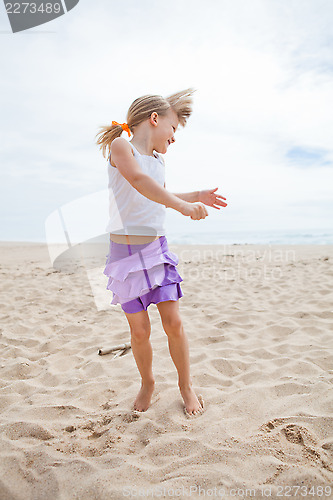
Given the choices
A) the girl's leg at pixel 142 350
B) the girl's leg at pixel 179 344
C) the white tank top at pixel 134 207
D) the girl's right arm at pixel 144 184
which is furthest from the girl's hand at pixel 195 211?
the girl's leg at pixel 142 350

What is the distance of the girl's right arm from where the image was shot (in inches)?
68.9

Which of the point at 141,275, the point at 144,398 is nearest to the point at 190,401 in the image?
the point at 144,398

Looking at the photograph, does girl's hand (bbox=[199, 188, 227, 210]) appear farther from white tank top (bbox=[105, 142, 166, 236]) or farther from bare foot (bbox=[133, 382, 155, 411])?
bare foot (bbox=[133, 382, 155, 411])

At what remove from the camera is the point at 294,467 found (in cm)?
149

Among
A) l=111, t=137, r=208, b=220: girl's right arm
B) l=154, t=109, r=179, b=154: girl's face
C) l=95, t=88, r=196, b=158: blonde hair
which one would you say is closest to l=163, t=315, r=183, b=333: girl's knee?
l=111, t=137, r=208, b=220: girl's right arm

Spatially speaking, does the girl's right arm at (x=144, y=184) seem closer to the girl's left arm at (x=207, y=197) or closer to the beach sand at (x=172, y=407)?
the girl's left arm at (x=207, y=197)

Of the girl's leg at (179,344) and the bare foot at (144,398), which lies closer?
the girl's leg at (179,344)

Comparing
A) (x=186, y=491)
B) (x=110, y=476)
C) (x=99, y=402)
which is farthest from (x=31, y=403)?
(x=186, y=491)

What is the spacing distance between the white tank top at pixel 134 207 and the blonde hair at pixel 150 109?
24 cm

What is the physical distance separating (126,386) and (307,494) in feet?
4.56

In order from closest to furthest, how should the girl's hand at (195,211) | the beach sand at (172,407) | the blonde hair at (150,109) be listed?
the beach sand at (172,407)
the girl's hand at (195,211)
the blonde hair at (150,109)

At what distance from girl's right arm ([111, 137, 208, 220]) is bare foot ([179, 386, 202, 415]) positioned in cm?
105

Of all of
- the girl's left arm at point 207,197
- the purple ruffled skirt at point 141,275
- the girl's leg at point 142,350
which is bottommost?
the girl's leg at point 142,350

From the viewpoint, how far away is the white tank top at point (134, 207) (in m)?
2.03
